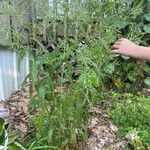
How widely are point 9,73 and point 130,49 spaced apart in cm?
209

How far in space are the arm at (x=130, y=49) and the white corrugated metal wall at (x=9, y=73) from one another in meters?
1.81

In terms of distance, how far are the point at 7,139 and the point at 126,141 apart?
1.17 metres

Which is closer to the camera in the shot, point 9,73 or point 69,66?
point 69,66

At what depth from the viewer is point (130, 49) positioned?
164 inches

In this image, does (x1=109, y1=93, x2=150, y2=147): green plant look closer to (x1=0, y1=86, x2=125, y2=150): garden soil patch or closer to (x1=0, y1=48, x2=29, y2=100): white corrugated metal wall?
(x1=0, y1=86, x2=125, y2=150): garden soil patch

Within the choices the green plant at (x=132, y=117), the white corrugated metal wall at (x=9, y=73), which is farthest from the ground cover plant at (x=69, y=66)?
the white corrugated metal wall at (x=9, y=73)

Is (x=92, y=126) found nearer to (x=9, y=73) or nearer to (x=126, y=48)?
(x=126, y=48)

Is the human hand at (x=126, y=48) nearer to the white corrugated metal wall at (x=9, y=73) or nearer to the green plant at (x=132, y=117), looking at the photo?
the green plant at (x=132, y=117)

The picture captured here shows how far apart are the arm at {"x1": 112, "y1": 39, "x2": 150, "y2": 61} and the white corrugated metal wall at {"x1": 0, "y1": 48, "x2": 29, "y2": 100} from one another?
5.92ft

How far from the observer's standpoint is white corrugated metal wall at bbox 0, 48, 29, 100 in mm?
5781

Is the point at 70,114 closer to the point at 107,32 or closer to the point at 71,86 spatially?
the point at 71,86

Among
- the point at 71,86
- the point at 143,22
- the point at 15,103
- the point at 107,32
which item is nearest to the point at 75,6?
the point at 107,32

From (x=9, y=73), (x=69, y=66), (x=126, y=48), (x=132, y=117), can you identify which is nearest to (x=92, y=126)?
(x=132, y=117)

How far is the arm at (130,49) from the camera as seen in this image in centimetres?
411
